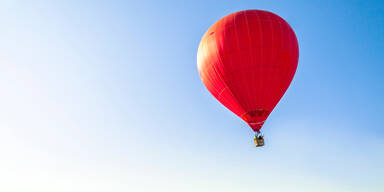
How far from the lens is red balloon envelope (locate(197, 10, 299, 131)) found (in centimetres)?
1659

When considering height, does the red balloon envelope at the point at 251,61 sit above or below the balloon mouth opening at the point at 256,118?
above

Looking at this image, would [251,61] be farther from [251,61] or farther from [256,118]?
[256,118]

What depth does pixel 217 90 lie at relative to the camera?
712 inches

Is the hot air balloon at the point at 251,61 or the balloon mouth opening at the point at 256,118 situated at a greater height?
the hot air balloon at the point at 251,61

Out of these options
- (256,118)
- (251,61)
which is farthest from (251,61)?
(256,118)

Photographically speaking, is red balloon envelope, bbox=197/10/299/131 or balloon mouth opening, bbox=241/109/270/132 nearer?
red balloon envelope, bbox=197/10/299/131

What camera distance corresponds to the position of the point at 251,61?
650 inches

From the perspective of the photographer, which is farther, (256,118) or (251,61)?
(256,118)

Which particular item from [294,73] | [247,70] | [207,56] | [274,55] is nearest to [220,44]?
[207,56]

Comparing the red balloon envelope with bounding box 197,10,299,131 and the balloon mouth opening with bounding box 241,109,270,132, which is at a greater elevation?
the red balloon envelope with bounding box 197,10,299,131

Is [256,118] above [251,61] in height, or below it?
below

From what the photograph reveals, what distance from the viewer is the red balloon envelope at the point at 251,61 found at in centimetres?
1659

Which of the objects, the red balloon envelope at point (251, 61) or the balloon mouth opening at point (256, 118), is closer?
the red balloon envelope at point (251, 61)

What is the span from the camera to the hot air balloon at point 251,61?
653 inches
